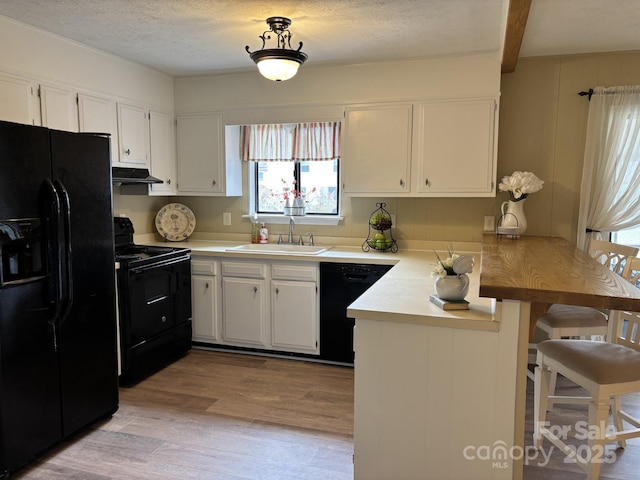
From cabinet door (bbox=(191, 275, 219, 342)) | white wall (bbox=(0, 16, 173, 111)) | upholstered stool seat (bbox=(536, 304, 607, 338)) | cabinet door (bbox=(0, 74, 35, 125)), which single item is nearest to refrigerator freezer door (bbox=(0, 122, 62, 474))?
cabinet door (bbox=(0, 74, 35, 125))

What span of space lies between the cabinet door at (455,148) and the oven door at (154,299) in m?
2.01

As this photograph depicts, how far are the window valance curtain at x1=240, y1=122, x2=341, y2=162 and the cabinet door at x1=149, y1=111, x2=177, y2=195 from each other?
0.64 metres

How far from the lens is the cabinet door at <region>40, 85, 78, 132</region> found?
3.06 m

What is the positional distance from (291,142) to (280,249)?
96cm

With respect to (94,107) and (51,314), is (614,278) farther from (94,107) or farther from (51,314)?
(94,107)

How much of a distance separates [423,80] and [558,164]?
3.99ft

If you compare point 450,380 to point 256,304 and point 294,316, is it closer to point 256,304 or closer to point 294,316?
point 294,316

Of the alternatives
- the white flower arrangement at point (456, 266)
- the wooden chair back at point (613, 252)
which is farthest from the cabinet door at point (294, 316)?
the wooden chair back at point (613, 252)

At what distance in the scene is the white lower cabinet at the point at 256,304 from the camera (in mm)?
3717

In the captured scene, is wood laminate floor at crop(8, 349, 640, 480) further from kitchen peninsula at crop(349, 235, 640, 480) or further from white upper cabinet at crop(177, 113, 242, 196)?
white upper cabinet at crop(177, 113, 242, 196)

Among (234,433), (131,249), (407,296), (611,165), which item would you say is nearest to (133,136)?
(131,249)

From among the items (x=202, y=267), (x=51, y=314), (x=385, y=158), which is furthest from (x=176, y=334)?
(x=385, y=158)

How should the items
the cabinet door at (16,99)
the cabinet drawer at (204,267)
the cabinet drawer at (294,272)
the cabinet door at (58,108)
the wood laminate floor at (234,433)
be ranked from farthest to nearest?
the cabinet drawer at (204,267) → the cabinet drawer at (294,272) → the cabinet door at (58,108) → the cabinet door at (16,99) → the wood laminate floor at (234,433)

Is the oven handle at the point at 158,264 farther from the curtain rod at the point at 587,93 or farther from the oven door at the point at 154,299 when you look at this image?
the curtain rod at the point at 587,93
